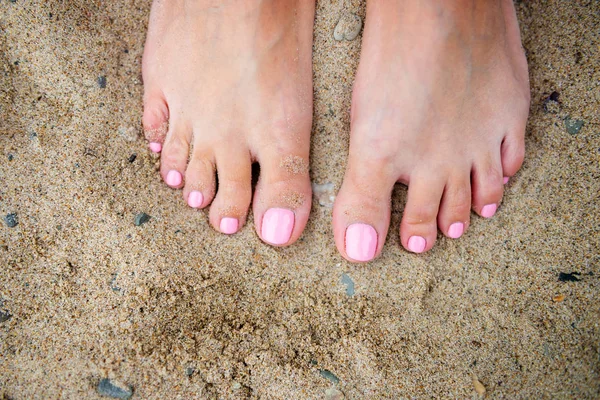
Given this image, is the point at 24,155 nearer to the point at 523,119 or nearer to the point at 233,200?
the point at 233,200

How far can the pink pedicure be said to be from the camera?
115 centimetres

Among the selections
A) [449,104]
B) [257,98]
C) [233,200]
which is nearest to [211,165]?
[233,200]

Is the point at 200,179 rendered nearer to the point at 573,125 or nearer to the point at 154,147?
the point at 154,147

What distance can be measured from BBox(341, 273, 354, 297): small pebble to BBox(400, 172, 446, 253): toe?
0.18m

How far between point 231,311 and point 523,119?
3.13 ft

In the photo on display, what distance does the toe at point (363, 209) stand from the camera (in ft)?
3.67

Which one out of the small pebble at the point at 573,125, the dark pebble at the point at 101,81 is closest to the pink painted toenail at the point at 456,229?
the small pebble at the point at 573,125

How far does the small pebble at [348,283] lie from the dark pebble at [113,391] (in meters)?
0.55

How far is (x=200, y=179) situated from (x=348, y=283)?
486 millimetres

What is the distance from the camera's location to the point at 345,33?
4.12ft

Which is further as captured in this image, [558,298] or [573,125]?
[573,125]

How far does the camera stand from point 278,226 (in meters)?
1.13

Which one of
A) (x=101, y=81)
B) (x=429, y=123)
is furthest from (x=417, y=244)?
(x=101, y=81)

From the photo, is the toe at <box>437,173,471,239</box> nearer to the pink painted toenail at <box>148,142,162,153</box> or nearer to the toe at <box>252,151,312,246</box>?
the toe at <box>252,151,312,246</box>
